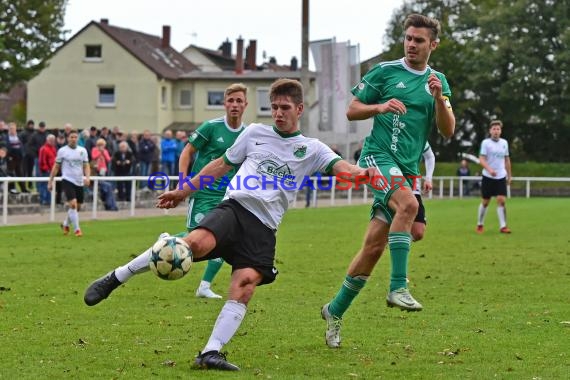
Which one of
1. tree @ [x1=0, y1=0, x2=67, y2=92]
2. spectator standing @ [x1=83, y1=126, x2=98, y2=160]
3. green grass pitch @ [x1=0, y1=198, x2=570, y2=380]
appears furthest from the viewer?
tree @ [x1=0, y1=0, x2=67, y2=92]

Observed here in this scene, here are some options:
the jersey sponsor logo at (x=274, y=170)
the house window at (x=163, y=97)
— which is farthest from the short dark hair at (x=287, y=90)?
the house window at (x=163, y=97)

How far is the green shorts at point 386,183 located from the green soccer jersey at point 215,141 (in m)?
3.06

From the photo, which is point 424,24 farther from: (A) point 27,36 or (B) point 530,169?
(A) point 27,36

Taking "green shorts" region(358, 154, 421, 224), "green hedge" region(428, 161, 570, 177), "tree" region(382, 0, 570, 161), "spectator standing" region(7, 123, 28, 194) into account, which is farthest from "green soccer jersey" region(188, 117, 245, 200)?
"tree" region(382, 0, 570, 161)

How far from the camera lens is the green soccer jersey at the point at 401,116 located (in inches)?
359

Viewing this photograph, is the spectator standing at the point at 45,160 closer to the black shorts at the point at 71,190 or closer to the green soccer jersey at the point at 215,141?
the black shorts at the point at 71,190

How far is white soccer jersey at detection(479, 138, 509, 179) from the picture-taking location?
2239 cm

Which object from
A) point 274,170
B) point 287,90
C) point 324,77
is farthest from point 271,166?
point 324,77

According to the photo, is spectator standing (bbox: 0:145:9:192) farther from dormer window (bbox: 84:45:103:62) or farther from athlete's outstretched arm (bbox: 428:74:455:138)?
dormer window (bbox: 84:45:103:62)

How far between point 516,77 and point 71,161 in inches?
1780

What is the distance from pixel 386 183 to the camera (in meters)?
8.93

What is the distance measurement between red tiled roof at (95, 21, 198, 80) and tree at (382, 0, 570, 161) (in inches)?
757

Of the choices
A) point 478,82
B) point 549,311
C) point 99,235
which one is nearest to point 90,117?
point 478,82

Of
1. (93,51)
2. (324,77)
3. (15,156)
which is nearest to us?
(15,156)
